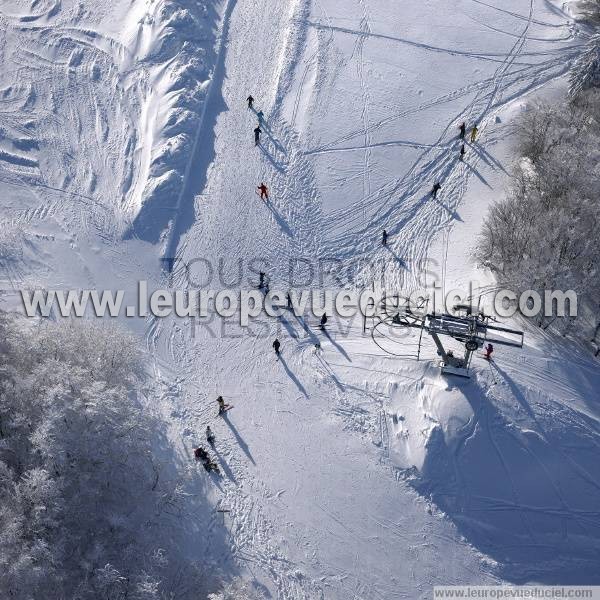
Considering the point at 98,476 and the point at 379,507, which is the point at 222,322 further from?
the point at 379,507

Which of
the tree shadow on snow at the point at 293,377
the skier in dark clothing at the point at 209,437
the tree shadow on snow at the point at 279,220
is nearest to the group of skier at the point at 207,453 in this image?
the skier in dark clothing at the point at 209,437

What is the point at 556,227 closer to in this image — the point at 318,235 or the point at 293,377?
the point at 318,235

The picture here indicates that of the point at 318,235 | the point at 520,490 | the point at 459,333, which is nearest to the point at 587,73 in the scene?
the point at 318,235

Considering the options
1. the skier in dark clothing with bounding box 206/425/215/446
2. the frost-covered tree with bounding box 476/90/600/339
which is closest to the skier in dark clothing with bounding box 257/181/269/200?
the frost-covered tree with bounding box 476/90/600/339

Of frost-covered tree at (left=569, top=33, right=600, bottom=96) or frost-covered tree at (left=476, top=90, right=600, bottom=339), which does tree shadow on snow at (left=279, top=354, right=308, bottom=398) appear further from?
frost-covered tree at (left=569, top=33, right=600, bottom=96)

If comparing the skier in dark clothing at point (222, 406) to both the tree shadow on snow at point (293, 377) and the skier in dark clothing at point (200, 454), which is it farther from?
the tree shadow on snow at point (293, 377)
